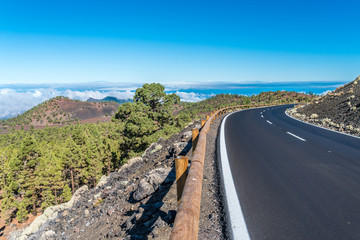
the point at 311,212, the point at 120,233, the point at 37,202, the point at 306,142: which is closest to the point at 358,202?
the point at 311,212

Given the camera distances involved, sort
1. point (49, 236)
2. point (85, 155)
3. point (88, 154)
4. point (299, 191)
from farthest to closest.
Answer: point (85, 155) < point (88, 154) < point (49, 236) < point (299, 191)

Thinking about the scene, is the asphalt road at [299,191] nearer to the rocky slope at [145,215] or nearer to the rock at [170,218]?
the rocky slope at [145,215]

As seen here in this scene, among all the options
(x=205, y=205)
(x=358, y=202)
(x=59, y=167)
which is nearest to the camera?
(x=358, y=202)

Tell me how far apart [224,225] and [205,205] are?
724mm

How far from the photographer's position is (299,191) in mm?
3908

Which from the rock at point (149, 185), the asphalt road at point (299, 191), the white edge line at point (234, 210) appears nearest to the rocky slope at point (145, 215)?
the rock at point (149, 185)

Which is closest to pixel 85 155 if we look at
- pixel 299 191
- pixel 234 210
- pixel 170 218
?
pixel 170 218

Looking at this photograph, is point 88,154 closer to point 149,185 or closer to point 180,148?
point 180,148

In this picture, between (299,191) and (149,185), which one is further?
(149,185)

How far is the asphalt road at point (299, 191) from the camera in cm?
276

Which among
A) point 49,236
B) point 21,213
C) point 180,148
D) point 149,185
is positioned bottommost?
point 21,213

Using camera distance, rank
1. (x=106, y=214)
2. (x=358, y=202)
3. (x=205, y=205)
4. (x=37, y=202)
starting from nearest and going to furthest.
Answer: (x=358, y=202) < (x=205, y=205) < (x=106, y=214) < (x=37, y=202)

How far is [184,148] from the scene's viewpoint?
27.4ft

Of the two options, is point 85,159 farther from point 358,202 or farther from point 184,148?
point 358,202
